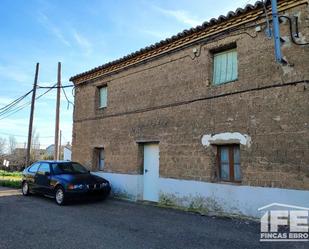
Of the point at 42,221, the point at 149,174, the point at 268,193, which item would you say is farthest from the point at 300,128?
the point at 42,221

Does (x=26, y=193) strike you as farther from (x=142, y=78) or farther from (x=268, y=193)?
(x=268, y=193)

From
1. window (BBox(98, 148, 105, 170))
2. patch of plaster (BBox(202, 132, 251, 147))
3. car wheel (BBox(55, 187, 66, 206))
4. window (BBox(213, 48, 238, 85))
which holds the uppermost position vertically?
window (BBox(213, 48, 238, 85))

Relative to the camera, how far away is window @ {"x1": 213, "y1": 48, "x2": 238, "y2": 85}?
926cm

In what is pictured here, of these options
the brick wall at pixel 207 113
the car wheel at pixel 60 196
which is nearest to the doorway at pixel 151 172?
the brick wall at pixel 207 113

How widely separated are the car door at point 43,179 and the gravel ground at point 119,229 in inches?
52.0

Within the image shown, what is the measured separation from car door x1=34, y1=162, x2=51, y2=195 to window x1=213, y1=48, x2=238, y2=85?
6.91 m

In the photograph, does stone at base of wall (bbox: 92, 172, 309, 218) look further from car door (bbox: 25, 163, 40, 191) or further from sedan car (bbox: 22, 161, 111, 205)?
car door (bbox: 25, 163, 40, 191)

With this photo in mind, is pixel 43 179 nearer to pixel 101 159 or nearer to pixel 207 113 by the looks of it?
pixel 101 159

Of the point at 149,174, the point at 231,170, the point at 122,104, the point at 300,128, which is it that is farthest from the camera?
the point at 122,104

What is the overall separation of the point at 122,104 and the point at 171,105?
2.86 m

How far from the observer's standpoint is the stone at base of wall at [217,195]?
767 cm

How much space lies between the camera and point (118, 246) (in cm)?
597

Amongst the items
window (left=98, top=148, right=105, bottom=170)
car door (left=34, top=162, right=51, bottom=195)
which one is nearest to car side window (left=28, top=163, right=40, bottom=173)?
car door (left=34, top=162, right=51, bottom=195)

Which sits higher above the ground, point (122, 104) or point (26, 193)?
point (122, 104)
